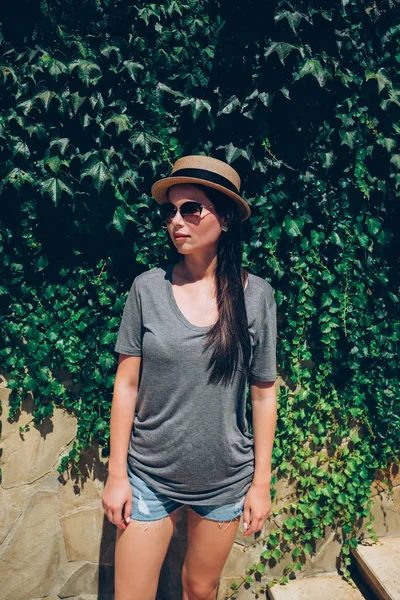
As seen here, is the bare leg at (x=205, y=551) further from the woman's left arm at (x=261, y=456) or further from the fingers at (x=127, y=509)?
the fingers at (x=127, y=509)

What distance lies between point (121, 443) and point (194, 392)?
1.46 feet

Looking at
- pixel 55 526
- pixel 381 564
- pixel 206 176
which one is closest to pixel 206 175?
pixel 206 176

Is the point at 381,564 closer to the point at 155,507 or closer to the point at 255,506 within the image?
the point at 255,506

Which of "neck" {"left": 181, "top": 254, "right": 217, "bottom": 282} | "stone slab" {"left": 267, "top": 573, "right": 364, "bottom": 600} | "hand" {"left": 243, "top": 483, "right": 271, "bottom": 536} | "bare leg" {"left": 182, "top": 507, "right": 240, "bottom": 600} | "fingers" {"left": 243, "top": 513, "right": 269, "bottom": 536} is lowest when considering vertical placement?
"stone slab" {"left": 267, "top": 573, "right": 364, "bottom": 600}

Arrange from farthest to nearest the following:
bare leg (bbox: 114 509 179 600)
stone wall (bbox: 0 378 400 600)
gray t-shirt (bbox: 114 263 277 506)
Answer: stone wall (bbox: 0 378 400 600) → bare leg (bbox: 114 509 179 600) → gray t-shirt (bbox: 114 263 277 506)

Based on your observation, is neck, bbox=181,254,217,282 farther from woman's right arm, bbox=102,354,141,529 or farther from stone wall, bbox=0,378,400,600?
stone wall, bbox=0,378,400,600

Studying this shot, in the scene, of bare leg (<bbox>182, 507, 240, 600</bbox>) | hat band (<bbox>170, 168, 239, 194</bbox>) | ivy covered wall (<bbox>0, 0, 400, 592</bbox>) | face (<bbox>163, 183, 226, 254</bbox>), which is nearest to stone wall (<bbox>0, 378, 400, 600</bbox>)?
ivy covered wall (<bbox>0, 0, 400, 592</bbox>)

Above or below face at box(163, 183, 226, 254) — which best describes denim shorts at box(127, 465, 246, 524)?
below

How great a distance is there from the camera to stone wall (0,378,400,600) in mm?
2918

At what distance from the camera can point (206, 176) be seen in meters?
2.19

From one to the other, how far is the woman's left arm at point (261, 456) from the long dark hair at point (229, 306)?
19cm

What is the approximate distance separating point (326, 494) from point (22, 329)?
2.22m

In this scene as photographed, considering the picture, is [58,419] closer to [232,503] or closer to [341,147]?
[232,503]

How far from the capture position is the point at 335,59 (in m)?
2.70
